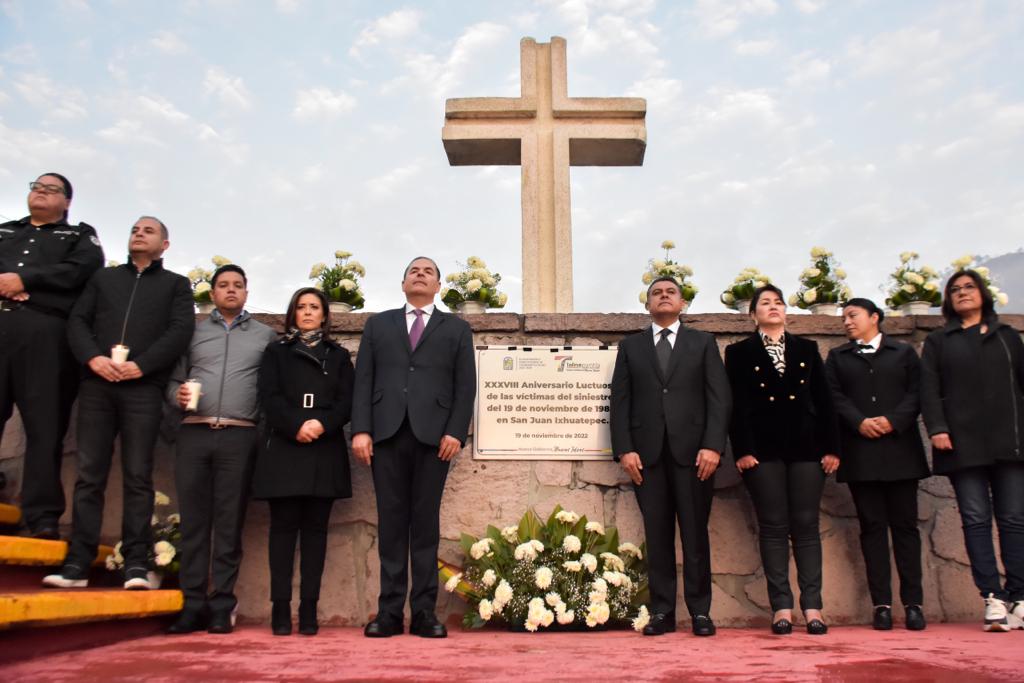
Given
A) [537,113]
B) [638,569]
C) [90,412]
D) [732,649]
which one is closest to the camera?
[732,649]

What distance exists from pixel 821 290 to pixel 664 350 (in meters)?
1.38

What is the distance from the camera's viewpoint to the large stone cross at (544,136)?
220 inches

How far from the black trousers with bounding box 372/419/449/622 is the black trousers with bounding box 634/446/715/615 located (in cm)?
101

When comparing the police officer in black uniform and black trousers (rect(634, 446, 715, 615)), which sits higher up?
the police officer in black uniform

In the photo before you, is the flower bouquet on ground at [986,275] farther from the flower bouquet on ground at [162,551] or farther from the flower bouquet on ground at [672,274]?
the flower bouquet on ground at [162,551]

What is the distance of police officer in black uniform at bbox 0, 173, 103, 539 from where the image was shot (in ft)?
12.6

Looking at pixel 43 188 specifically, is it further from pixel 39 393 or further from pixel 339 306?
pixel 339 306

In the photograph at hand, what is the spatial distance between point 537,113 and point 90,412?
3384 millimetres

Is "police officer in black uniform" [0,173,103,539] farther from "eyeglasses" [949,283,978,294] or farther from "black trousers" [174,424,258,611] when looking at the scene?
"eyeglasses" [949,283,978,294]

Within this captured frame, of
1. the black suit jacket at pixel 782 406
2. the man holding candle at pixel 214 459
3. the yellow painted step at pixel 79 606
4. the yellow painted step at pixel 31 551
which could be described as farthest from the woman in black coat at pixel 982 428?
the yellow painted step at pixel 31 551

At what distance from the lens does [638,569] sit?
4344 millimetres

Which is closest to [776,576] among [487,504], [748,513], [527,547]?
[748,513]

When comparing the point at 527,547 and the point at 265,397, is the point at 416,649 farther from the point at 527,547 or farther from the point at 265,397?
the point at 265,397

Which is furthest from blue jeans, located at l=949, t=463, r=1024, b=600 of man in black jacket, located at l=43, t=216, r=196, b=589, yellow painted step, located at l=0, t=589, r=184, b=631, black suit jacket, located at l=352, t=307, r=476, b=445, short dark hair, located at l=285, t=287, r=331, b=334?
man in black jacket, located at l=43, t=216, r=196, b=589
